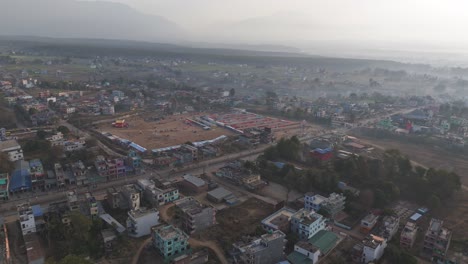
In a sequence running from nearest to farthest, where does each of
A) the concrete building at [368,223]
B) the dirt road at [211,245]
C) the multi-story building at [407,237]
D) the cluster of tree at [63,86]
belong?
the dirt road at [211,245], the multi-story building at [407,237], the concrete building at [368,223], the cluster of tree at [63,86]

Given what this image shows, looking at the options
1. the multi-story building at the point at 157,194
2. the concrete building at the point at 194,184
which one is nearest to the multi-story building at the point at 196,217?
the multi-story building at the point at 157,194

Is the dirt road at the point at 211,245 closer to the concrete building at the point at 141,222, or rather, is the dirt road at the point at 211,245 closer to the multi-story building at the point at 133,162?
the concrete building at the point at 141,222

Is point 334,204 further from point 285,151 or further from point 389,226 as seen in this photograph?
point 285,151

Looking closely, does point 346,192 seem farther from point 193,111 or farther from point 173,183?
point 193,111

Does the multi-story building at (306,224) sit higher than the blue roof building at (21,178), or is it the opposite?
the multi-story building at (306,224)

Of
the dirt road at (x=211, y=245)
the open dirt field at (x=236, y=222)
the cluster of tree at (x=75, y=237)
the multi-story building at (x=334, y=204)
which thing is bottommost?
the dirt road at (x=211, y=245)

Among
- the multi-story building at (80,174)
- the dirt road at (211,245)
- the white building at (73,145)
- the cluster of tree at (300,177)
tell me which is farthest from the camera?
the white building at (73,145)
